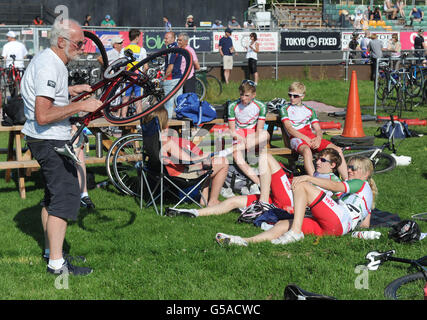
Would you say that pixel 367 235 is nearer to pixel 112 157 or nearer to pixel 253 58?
pixel 112 157

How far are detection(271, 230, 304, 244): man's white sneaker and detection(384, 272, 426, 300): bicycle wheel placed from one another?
56.1 inches

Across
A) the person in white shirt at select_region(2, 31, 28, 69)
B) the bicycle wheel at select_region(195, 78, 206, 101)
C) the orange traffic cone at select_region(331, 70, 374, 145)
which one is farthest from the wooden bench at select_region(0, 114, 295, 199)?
the person in white shirt at select_region(2, 31, 28, 69)

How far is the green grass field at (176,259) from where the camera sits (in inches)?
191

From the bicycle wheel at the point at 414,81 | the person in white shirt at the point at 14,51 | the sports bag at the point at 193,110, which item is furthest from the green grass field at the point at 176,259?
the person in white shirt at the point at 14,51

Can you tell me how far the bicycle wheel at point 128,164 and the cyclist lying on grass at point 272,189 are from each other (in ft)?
4.06

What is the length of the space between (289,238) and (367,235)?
31.0 inches

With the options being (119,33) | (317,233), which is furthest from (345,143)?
(119,33)

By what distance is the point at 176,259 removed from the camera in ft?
18.5

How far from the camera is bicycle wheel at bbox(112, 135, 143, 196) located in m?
8.28

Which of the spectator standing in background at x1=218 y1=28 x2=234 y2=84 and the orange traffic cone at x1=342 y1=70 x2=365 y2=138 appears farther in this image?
the spectator standing in background at x1=218 y1=28 x2=234 y2=84

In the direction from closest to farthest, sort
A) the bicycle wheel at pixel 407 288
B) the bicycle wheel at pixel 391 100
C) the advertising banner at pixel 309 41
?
1. the bicycle wheel at pixel 407 288
2. the bicycle wheel at pixel 391 100
3. the advertising banner at pixel 309 41

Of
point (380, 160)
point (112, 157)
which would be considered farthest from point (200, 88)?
point (112, 157)

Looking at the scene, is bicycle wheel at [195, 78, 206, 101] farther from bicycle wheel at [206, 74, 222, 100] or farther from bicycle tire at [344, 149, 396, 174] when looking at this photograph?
bicycle tire at [344, 149, 396, 174]

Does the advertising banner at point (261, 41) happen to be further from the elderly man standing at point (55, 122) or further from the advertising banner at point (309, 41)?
the elderly man standing at point (55, 122)
